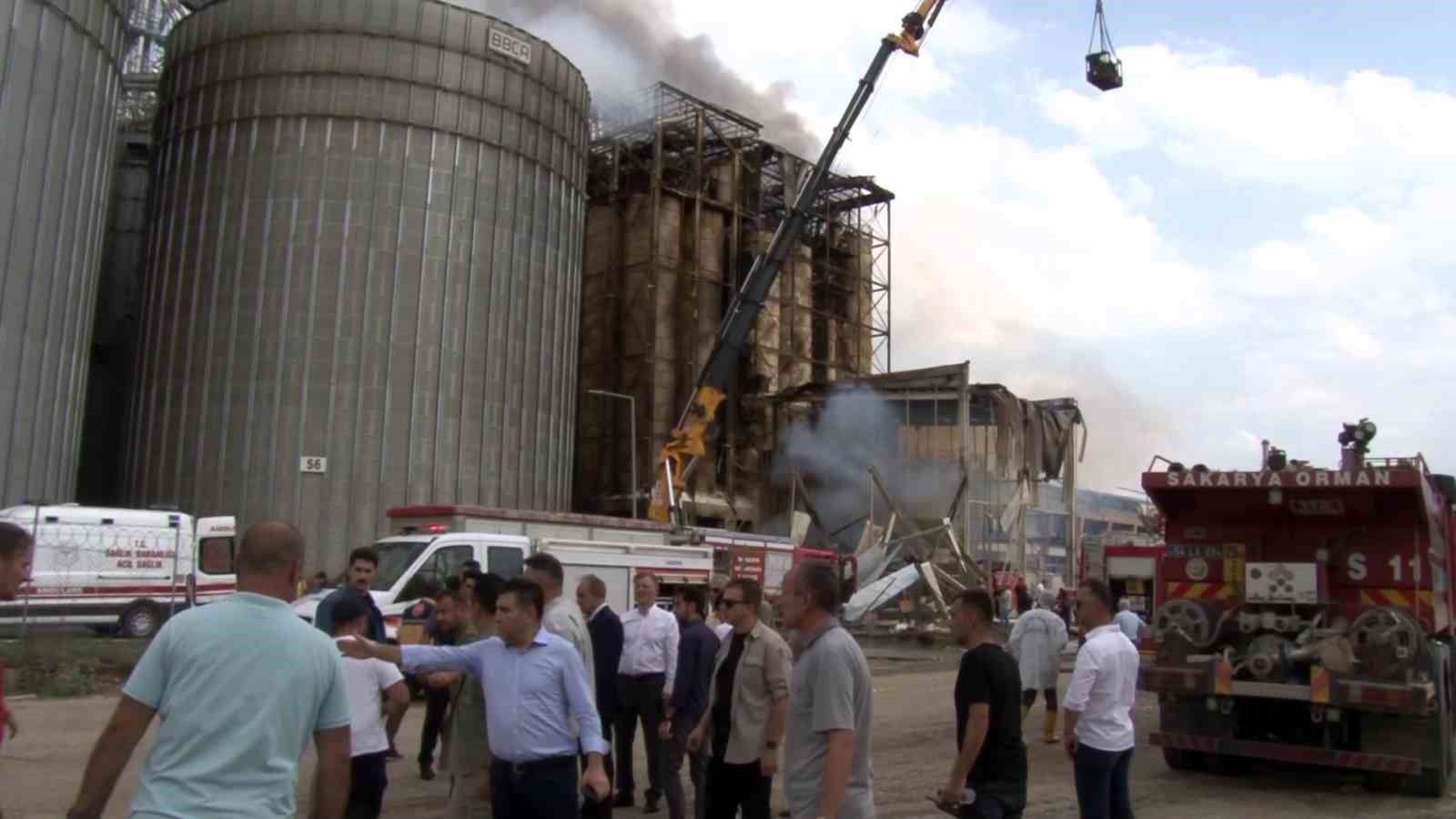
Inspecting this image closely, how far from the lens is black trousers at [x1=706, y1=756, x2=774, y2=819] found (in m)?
5.81

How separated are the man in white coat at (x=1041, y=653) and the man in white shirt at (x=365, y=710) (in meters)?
8.65

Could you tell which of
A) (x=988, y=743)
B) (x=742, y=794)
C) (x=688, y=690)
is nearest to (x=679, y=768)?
(x=688, y=690)

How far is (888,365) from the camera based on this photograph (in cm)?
5534

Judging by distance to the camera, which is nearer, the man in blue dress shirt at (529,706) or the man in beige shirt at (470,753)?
the man in blue dress shirt at (529,706)

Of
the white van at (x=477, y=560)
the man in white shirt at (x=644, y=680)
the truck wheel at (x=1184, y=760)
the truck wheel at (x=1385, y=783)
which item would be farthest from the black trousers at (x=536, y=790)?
the white van at (x=477, y=560)

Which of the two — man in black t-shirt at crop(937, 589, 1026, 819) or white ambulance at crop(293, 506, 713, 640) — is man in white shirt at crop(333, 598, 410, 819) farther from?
white ambulance at crop(293, 506, 713, 640)

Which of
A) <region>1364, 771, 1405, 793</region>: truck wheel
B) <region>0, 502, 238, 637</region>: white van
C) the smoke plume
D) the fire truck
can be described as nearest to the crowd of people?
the fire truck

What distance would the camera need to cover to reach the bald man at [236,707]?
3.34 metres

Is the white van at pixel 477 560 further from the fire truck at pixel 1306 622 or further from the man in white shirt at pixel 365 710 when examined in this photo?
the man in white shirt at pixel 365 710

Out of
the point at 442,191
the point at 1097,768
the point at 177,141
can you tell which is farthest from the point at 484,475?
the point at 1097,768

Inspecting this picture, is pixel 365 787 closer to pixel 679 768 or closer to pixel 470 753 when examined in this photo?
pixel 470 753

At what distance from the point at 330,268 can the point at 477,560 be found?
17.7 m

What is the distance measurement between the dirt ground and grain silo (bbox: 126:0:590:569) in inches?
710

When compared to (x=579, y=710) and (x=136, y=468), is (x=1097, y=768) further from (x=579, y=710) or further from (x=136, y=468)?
(x=136, y=468)
